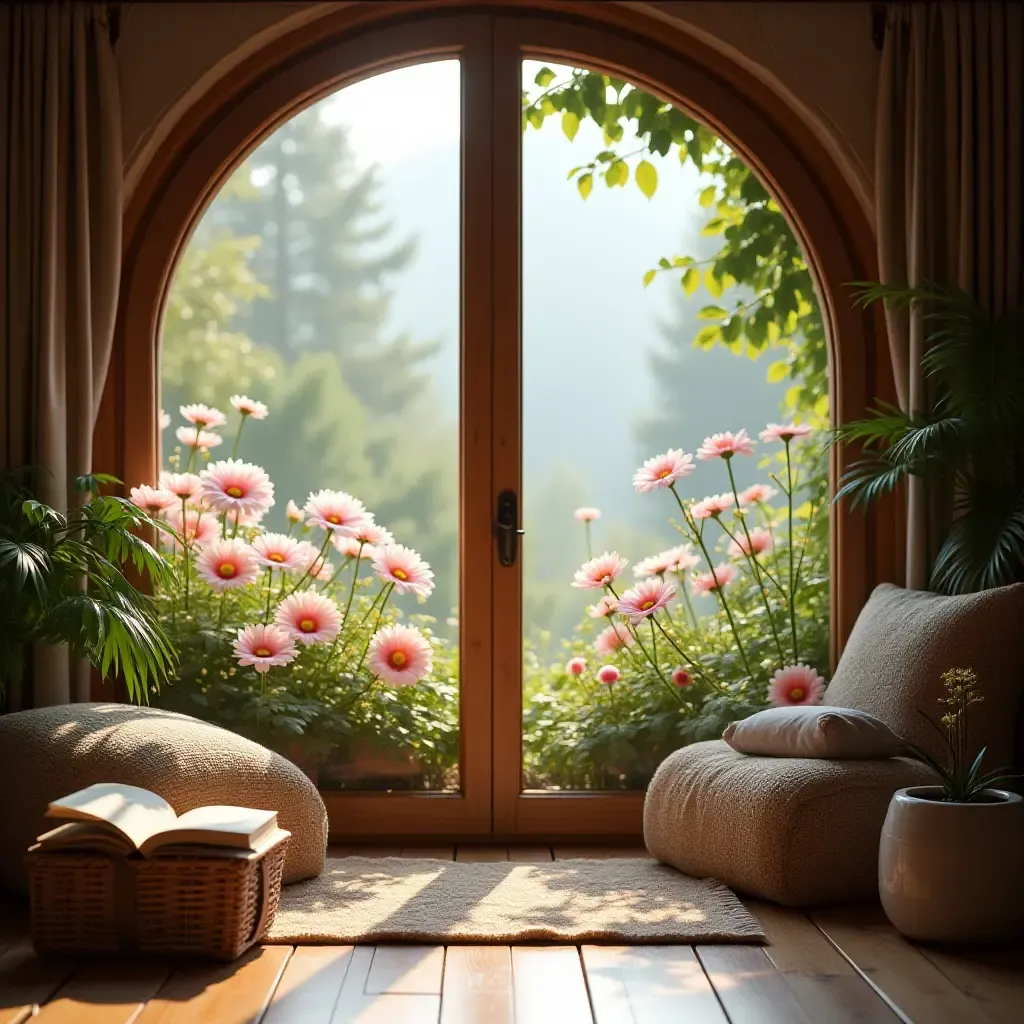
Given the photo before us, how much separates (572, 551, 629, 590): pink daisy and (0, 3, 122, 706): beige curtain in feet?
4.82

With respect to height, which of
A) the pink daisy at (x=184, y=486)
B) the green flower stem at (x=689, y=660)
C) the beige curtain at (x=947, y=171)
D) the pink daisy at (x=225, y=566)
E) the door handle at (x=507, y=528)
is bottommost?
the green flower stem at (x=689, y=660)

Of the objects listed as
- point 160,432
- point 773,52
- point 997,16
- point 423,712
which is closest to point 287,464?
point 160,432

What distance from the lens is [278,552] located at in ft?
13.1

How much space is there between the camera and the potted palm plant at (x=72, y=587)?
3170 millimetres

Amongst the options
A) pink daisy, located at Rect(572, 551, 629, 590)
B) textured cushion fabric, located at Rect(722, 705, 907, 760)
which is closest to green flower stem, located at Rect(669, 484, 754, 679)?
pink daisy, located at Rect(572, 551, 629, 590)

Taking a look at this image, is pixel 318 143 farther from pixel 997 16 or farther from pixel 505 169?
pixel 997 16

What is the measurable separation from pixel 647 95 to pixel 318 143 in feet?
3.41

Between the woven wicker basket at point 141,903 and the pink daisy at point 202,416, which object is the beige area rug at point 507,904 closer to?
the woven wicker basket at point 141,903

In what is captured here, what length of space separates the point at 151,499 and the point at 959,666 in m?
2.30

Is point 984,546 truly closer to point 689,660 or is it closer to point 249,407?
point 689,660

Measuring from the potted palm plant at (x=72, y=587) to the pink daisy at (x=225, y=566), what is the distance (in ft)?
0.98

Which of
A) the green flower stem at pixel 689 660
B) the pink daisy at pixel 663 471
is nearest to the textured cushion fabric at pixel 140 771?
the green flower stem at pixel 689 660

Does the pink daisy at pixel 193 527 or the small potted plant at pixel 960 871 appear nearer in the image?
the small potted plant at pixel 960 871

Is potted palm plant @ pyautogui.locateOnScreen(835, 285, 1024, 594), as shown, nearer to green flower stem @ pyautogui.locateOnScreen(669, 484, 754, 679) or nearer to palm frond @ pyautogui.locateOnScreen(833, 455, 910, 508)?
palm frond @ pyautogui.locateOnScreen(833, 455, 910, 508)
